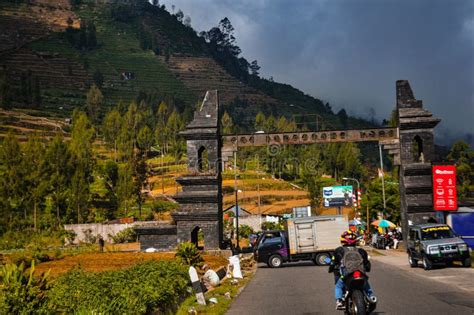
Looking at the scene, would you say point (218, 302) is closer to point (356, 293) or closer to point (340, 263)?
point (340, 263)

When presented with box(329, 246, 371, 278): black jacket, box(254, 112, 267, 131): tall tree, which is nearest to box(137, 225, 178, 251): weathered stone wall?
box(329, 246, 371, 278): black jacket

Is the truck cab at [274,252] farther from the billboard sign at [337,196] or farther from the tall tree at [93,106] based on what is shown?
the tall tree at [93,106]

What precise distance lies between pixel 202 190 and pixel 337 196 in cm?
5374

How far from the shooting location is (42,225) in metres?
81.8

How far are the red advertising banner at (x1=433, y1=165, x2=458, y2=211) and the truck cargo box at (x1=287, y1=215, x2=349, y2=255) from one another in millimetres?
8504

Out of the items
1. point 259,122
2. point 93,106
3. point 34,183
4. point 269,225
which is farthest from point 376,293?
point 93,106

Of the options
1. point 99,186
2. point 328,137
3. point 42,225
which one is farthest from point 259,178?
point 328,137

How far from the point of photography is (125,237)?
237ft

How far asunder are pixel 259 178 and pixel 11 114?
230ft

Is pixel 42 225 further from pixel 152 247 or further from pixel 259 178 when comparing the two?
pixel 259 178

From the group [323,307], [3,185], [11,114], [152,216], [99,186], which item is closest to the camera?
[323,307]

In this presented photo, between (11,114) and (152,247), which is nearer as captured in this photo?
(152,247)

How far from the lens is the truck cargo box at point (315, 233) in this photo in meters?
35.0

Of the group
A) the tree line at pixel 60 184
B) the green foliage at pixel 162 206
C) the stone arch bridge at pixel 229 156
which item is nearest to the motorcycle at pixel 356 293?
the stone arch bridge at pixel 229 156
